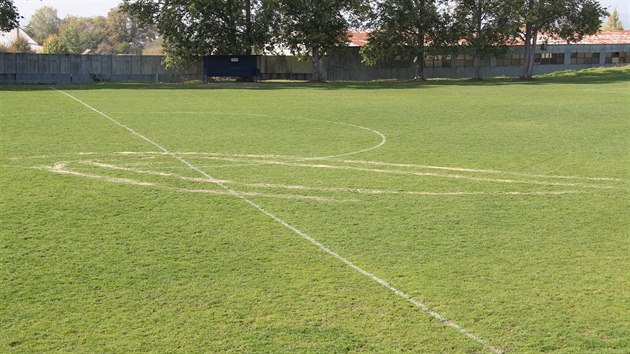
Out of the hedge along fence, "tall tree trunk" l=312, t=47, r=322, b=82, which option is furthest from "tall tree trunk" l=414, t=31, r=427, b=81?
"tall tree trunk" l=312, t=47, r=322, b=82

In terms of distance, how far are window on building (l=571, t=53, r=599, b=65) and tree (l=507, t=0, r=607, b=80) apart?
21190 millimetres

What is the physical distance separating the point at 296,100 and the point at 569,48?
5580 centimetres

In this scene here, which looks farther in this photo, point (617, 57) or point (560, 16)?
point (617, 57)

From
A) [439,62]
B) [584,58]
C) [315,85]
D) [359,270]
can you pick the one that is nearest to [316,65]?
[315,85]

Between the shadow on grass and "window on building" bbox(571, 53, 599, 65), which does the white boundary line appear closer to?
the shadow on grass

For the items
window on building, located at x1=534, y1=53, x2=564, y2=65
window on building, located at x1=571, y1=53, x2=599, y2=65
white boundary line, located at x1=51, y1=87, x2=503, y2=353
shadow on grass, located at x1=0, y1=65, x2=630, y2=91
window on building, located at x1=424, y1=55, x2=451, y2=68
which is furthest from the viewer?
window on building, located at x1=571, y1=53, x2=599, y2=65

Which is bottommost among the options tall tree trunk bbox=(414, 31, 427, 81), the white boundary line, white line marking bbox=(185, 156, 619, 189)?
the white boundary line

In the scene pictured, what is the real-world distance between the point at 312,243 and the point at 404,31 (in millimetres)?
54102

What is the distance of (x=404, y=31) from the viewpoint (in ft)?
202

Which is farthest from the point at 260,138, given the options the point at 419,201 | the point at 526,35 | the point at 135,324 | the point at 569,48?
the point at 569,48

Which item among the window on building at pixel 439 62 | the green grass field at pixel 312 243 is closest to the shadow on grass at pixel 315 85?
the window on building at pixel 439 62

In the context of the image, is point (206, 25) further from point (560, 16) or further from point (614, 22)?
point (614, 22)

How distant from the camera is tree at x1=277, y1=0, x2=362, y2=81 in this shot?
5675 centimetres

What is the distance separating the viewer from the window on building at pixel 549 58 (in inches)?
3189
